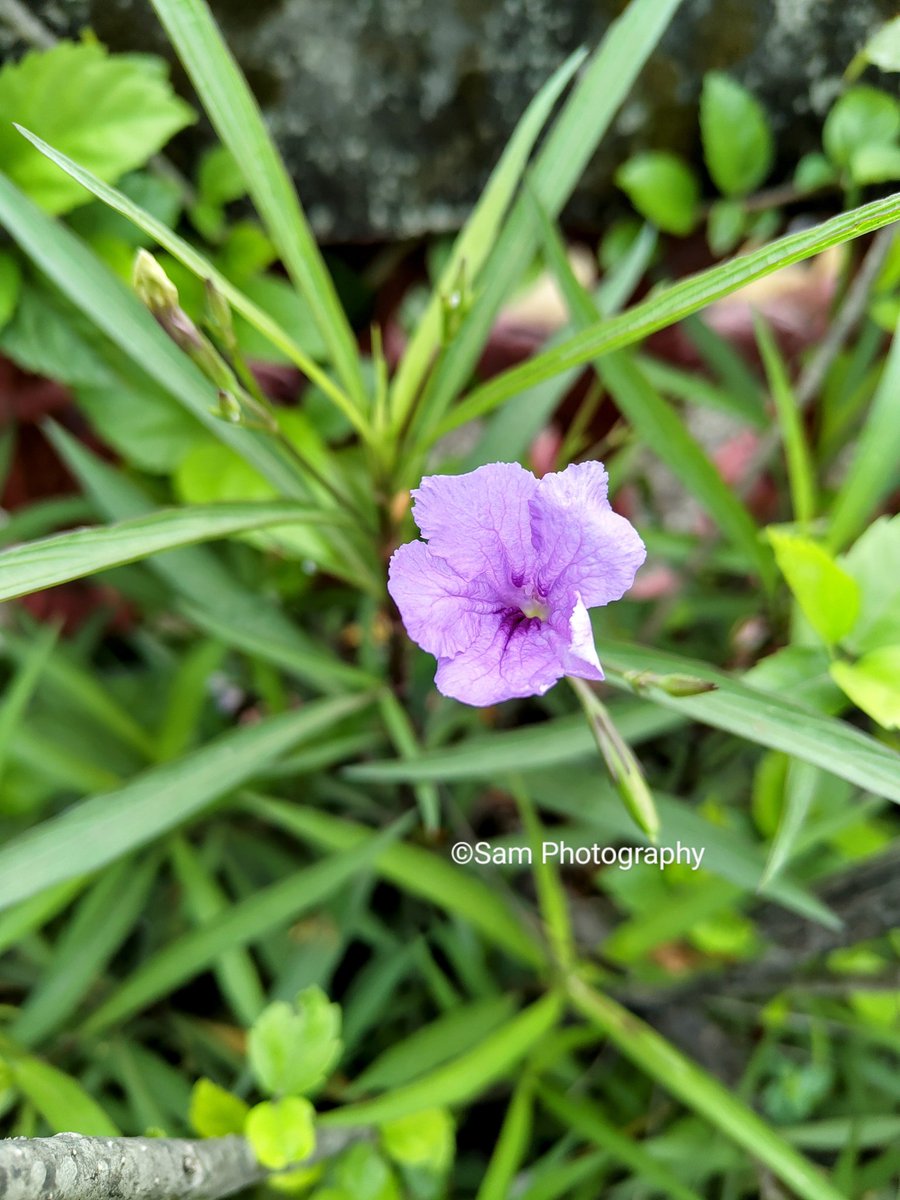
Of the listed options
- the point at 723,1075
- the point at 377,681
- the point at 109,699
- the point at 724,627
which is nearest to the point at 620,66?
the point at 377,681

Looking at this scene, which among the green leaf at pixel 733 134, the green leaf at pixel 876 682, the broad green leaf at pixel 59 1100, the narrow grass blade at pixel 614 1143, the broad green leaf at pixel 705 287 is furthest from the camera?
the green leaf at pixel 733 134

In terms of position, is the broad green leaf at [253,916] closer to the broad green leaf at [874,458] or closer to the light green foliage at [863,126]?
the broad green leaf at [874,458]

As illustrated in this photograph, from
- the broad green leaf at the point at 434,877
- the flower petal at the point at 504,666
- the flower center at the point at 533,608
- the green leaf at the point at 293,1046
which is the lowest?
the broad green leaf at the point at 434,877

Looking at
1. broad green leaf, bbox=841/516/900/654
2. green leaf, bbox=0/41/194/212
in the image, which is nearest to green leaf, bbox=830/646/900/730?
broad green leaf, bbox=841/516/900/654

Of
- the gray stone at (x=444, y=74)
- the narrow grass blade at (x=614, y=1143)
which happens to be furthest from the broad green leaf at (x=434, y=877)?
the gray stone at (x=444, y=74)

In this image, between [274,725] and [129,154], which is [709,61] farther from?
[274,725]
